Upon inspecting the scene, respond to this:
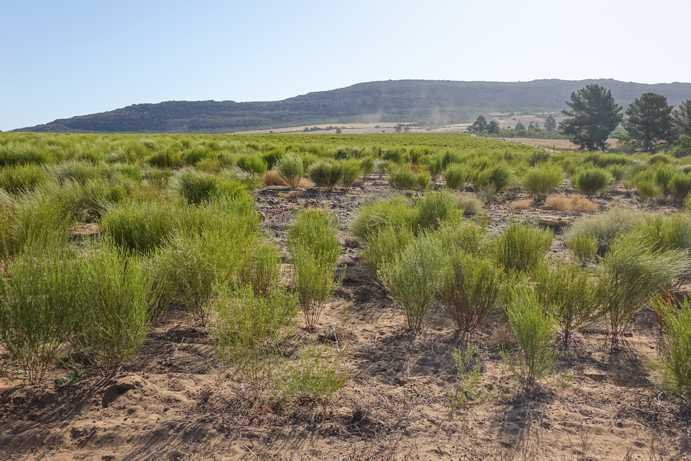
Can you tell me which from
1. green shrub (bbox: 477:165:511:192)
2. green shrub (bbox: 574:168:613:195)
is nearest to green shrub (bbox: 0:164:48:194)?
green shrub (bbox: 477:165:511:192)

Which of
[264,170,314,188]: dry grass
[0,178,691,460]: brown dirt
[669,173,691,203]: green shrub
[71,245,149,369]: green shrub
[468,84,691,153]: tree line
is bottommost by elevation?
[468,84,691,153]: tree line

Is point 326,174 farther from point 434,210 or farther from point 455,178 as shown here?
point 434,210

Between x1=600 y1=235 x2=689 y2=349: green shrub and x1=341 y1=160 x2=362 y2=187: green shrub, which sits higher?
x1=600 y1=235 x2=689 y2=349: green shrub

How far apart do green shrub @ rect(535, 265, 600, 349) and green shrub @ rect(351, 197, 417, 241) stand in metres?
2.34

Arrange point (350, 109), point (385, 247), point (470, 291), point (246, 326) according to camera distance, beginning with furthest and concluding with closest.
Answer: point (350, 109) → point (385, 247) → point (470, 291) → point (246, 326)

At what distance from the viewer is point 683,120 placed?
1825 inches

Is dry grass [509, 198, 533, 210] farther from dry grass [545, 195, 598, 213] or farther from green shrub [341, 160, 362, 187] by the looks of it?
green shrub [341, 160, 362, 187]

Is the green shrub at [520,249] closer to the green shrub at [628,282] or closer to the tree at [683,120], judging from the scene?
the green shrub at [628,282]

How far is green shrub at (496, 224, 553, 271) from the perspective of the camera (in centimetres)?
505

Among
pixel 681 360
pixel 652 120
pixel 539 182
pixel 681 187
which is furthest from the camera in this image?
pixel 652 120

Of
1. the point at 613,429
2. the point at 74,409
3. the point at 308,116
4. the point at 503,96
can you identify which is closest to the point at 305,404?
the point at 74,409

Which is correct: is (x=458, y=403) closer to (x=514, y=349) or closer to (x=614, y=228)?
(x=514, y=349)

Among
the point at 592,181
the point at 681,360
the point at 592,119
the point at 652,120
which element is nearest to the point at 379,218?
the point at 681,360

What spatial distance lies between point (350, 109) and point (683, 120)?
150852 mm
